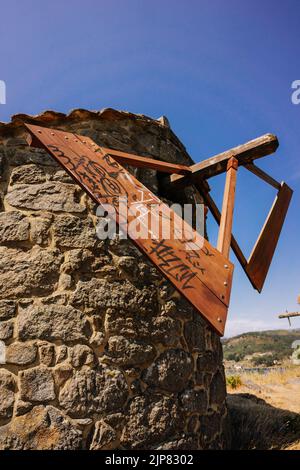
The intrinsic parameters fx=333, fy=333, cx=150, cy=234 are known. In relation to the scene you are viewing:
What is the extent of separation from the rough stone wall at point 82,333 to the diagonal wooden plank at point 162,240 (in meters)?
1.00

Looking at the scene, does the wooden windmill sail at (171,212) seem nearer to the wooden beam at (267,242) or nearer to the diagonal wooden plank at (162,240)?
the diagonal wooden plank at (162,240)

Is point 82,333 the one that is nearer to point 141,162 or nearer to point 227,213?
point 227,213

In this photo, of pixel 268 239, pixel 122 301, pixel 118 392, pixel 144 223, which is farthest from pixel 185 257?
pixel 268 239

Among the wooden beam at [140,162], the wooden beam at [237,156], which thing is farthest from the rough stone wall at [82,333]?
the wooden beam at [237,156]

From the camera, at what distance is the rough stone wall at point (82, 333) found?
2738mm

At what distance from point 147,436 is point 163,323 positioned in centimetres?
99

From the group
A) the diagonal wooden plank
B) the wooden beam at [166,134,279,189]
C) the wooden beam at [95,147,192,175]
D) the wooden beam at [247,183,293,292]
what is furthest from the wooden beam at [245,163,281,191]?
the diagonal wooden plank

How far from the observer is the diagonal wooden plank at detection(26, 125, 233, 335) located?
192 centimetres

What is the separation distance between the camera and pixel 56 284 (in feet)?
9.93

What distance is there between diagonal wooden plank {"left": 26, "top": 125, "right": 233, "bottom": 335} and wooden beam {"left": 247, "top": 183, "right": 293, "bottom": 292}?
54.6 inches

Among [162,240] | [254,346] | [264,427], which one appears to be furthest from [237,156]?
[254,346]

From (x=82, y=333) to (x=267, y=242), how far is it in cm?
219

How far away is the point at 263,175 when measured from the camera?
419 cm
